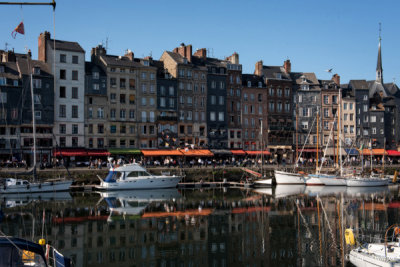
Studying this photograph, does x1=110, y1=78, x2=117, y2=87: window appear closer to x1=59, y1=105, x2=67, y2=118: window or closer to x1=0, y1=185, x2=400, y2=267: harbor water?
x1=59, y1=105, x2=67, y2=118: window

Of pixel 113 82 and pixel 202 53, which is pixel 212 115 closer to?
pixel 202 53

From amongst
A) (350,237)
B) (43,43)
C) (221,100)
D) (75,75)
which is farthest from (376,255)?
(43,43)

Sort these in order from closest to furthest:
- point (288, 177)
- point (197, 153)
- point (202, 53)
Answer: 1. point (288, 177)
2. point (197, 153)
3. point (202, 53)

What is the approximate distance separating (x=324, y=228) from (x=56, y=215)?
18.9m

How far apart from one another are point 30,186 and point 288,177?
31108 mm

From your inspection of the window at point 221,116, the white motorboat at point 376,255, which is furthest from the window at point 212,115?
the white motorboat at point 376,255

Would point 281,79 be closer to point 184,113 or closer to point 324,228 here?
point 184,113

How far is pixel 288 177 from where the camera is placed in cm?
5906

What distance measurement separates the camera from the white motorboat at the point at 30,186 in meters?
45.2

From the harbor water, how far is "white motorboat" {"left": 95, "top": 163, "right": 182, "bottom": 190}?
241 centimetres

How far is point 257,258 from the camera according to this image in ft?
71.8

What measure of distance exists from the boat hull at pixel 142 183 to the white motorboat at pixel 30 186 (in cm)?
435

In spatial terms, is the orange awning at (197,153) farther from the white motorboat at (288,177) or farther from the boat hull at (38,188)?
the boat hull at (38,188)

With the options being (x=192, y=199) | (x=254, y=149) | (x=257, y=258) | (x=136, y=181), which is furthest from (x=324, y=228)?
(x=254, y=149)
